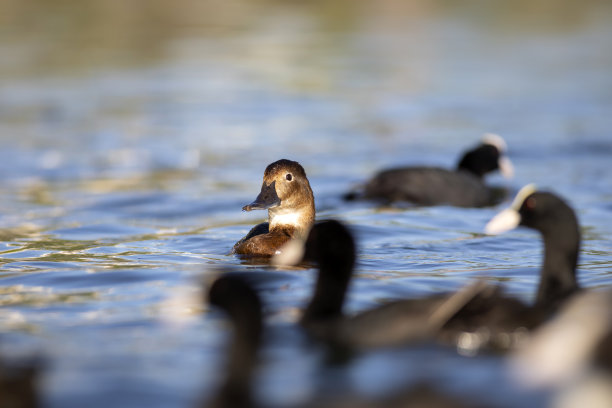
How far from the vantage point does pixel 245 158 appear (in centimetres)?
1822

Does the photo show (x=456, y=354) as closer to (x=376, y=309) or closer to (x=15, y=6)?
(x=376, y=309)

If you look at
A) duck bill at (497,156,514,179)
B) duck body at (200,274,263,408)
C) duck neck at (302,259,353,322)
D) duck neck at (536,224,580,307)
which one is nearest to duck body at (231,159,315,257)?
duck neck at (302,259,353,322)

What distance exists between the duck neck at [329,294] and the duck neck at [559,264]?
1438mm

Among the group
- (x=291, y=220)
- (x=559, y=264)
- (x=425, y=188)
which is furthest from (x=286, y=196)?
(x=425, y=188)

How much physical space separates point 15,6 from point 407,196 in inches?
1410

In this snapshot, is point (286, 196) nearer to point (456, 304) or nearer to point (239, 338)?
point (456, 304)

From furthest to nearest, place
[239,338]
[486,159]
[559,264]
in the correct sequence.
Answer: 1. [486,159]
2. [559,264]
3. [239,338]

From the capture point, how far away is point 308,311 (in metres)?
7.07

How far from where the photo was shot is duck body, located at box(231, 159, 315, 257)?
31.5 feet

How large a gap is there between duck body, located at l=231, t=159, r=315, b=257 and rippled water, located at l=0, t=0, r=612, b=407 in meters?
0.36

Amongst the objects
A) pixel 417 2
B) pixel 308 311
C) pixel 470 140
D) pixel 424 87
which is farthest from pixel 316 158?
pixel 417 2

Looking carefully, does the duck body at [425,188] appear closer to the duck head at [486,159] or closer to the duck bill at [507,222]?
the duck head at [486,159]

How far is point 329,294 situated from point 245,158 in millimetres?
11364

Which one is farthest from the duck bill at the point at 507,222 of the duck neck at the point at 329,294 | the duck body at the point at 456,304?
the duck neck at the point at 329,294
